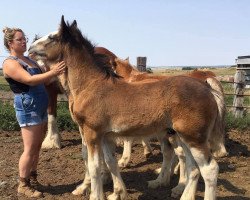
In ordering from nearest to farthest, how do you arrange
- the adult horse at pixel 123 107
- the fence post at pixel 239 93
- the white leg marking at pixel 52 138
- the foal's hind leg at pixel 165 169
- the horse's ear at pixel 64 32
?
the adult horse at pixel 123 107 < the horse's ear at pixel 64 32 < the foal's hind leg at pixel 165 169 < the white leg marking at pixel 52 138 < the fence post at pixel 239 93

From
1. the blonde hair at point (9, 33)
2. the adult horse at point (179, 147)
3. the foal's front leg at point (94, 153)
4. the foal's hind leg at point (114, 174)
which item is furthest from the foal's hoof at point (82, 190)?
the blonde hair at point (9, 33)

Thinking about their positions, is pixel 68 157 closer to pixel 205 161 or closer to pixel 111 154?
pixel 111 154

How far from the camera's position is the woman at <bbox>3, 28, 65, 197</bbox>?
493 centimetres

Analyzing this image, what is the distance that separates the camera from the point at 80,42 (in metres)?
4.92

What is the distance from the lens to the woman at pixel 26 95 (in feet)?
16.2

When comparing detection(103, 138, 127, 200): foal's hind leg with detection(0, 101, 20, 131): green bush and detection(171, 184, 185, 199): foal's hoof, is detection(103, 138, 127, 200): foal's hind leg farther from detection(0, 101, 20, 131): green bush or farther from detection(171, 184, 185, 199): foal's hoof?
detection(0, 101, 20, 131): green bush

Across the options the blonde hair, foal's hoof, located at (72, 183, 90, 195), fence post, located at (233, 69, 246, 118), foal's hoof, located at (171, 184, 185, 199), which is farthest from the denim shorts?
fence post, located at (233, 69, 246, 118)

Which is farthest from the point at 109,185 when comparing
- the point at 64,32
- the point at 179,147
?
the point at 64,32

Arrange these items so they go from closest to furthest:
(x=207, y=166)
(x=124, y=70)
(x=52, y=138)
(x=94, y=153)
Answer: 1. (x=207, y=166)
2. (x=94, y=153)
3. (x=124, y=70)
4. (x=52, y=138)

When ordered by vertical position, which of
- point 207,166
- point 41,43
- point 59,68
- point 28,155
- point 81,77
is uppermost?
point 41,43

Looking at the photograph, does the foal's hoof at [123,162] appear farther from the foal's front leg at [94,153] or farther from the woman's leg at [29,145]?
the foal's front leg at [94,153]

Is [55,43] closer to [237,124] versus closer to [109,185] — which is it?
[109,185]

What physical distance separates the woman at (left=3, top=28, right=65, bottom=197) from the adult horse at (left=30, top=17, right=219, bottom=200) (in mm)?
294

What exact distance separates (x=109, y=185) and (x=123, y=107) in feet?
5.98
